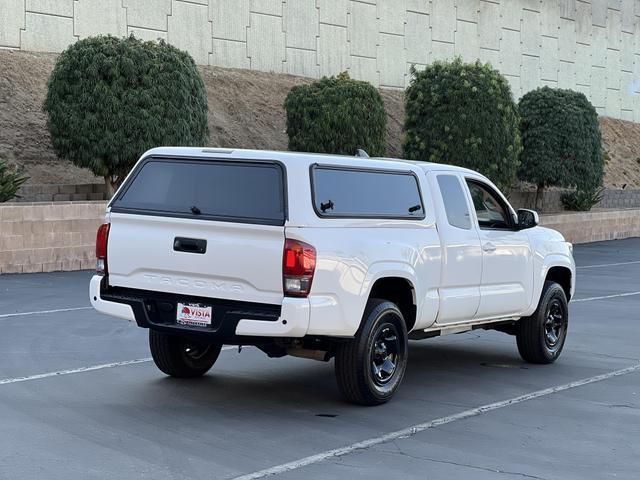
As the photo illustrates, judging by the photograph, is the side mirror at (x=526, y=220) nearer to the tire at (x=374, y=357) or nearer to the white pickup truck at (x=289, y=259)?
the white pickup truck at (x=289, y=259)

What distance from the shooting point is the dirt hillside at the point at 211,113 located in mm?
26750

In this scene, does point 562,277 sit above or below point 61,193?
below

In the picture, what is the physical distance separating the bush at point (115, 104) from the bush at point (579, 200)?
17451 millimetres

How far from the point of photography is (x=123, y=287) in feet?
32.8

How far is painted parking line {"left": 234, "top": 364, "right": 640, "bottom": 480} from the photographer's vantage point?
7750mm

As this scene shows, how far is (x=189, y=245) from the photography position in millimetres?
9570

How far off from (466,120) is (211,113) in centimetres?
670

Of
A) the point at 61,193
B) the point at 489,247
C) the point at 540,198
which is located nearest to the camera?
the point at 489,247

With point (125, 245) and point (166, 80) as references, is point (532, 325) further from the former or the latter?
point (166, 80)

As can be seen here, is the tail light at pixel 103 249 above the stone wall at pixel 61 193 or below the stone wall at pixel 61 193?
below

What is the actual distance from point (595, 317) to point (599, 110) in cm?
3778

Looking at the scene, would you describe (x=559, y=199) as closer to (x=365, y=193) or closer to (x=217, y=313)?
(x=365, y=193)

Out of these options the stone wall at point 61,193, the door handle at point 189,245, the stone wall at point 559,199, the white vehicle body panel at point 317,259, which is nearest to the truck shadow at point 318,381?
the white vehicle body panel at point 317,259

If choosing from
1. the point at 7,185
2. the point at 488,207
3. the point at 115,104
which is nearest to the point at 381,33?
the point at 115,104
